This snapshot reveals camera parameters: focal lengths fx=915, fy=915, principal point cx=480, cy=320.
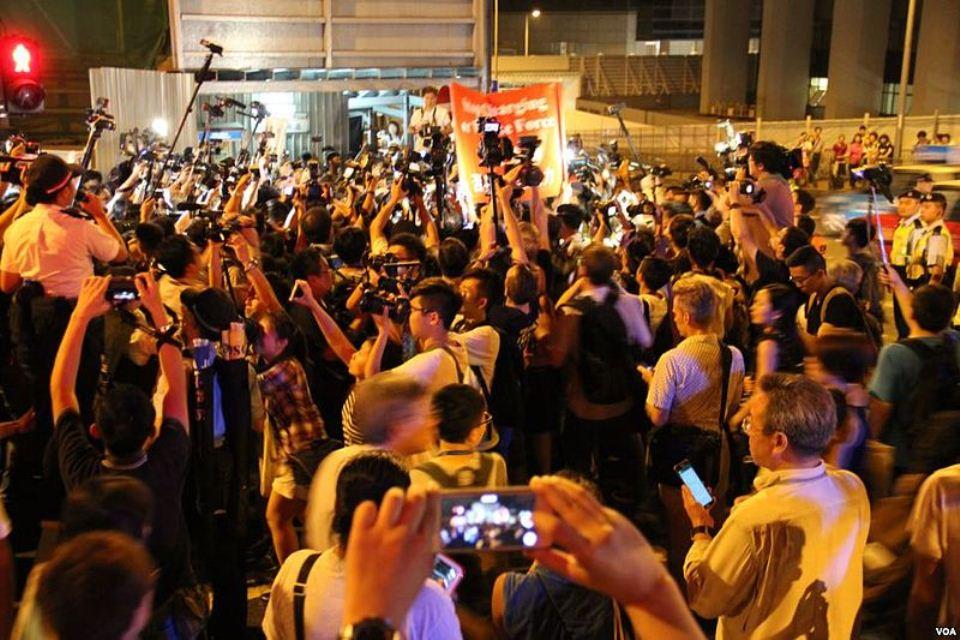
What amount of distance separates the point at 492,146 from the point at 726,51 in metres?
35.5

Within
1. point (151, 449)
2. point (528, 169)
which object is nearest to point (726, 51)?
point (528, 169)

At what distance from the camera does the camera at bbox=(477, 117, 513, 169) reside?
22.6 ft

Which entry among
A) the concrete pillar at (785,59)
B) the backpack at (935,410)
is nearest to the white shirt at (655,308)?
the backpack at (935,410)

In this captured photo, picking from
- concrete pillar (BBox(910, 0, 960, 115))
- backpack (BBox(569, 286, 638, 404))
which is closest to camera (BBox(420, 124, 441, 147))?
backpack (BBox(569, 286, 638, 404))

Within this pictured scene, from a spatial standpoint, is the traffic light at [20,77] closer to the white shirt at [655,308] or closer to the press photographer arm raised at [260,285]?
the press photographer arm raised at [260,285]

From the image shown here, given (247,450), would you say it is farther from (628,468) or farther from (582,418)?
(628,468)

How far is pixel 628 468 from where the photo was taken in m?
5.36

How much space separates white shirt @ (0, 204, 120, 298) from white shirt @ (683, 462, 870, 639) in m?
4.28

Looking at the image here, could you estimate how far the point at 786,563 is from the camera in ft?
8.99

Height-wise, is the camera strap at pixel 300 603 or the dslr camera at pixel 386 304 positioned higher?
the dslr camera at pixel 386 304

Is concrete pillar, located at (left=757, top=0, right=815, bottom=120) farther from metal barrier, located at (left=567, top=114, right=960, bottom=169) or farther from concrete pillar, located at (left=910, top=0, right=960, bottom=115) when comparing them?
concrete pillar, located at (left=910, top=0, right=960, bottom=115)

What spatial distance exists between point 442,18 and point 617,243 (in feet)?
23.2

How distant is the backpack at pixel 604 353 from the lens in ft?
16.4

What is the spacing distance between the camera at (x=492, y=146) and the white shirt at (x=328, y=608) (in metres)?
4.76
